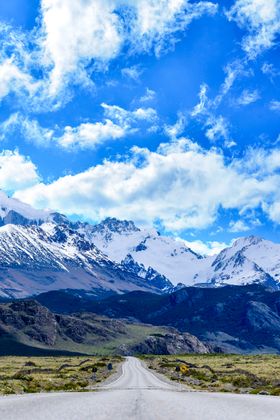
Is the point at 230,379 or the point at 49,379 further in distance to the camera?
the point at 230,379

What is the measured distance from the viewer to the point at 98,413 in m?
20.0

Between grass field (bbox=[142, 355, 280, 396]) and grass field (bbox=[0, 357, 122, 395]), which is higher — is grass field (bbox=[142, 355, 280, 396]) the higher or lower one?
the higher one

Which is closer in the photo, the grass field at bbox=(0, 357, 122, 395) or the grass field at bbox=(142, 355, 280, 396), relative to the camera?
the grass field at bbox=(0, 357, 122, 395)

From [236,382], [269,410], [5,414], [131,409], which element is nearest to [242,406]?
[269,410]

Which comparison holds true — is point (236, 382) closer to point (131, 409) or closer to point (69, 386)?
point (69, 386)

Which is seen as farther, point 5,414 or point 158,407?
point 158,407

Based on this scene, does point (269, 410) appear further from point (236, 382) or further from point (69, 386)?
A: point (236, 382)

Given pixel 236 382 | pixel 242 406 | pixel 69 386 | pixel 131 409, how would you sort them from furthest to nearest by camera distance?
1. pixel 236 382
2. pixel 69 386
3. pixel 242 406
4. pixel 131 409

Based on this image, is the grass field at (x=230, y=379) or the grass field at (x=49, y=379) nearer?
the grass field at (x=49, y=379)

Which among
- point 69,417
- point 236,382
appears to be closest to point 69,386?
point 236,382

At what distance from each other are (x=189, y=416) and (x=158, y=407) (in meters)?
3.42

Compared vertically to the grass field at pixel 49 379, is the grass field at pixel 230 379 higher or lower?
higher

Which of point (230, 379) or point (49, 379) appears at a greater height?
point (230, 379)

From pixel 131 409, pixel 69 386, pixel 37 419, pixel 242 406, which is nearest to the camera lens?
pixel 37 419
